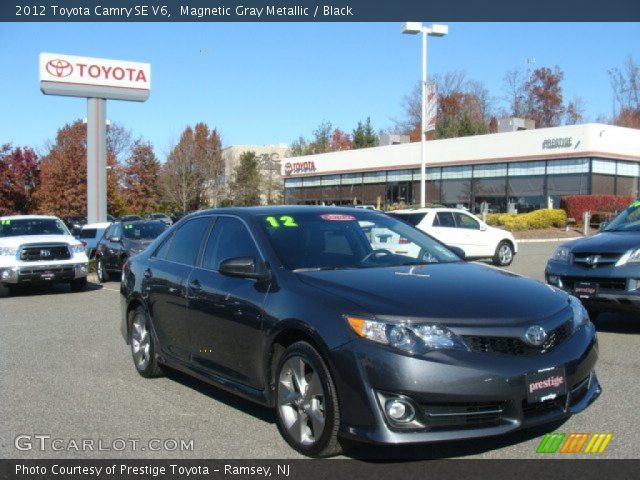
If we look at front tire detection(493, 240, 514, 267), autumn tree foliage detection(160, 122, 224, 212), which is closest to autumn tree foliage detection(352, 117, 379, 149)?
autumn tree foliage detection(160, 122, 224, 212)

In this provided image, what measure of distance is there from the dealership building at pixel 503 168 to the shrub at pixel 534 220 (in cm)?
334

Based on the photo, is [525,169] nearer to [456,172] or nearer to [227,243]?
[456,172]

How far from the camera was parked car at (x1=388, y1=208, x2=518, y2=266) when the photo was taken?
1841cm

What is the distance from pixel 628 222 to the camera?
9234 mm

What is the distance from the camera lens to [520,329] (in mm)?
4246

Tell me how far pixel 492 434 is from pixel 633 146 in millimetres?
39059

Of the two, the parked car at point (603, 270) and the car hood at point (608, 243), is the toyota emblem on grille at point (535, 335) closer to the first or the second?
the parked car at point (603, 270)

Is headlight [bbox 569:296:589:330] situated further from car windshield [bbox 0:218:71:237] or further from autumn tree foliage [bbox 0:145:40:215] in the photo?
autumn tree foliage [bbox 0:145:40:215]

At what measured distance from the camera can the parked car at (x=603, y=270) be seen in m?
8.01

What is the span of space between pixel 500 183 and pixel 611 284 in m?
34.6

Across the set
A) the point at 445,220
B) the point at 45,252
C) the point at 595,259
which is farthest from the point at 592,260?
the point at 45,252

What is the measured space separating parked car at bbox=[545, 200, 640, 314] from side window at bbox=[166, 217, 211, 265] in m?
4.62

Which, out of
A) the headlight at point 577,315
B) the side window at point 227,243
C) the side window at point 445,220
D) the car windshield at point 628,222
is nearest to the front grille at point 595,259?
the car windshield at point 628,222
